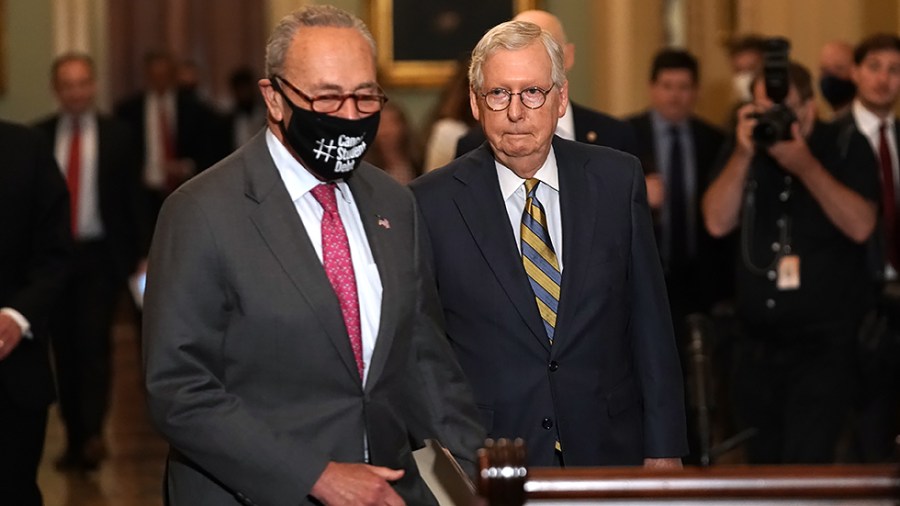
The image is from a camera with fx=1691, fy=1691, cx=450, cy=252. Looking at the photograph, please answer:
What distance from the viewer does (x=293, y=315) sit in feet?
11.8

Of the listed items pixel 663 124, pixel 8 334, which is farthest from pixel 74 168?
pixel 8 334

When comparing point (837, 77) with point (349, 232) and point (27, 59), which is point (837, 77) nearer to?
point (349, 232)

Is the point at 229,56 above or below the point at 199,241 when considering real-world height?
below

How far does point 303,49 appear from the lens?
3623 mm

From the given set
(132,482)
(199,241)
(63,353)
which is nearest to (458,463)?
(199,241)

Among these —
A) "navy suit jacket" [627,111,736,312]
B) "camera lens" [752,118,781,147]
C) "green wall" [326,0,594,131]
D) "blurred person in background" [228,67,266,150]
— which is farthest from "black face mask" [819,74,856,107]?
"blurred person in background" [228,67,266,150]

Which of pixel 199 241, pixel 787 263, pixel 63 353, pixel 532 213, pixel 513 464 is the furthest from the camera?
pixel 63 353

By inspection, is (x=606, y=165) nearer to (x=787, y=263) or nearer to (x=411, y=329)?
(x=411, y=329)

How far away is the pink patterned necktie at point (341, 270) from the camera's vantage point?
368 centimetres

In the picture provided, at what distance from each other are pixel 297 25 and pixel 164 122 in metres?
10.8

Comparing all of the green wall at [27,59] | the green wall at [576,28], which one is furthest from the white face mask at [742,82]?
the green wall at [27,59]

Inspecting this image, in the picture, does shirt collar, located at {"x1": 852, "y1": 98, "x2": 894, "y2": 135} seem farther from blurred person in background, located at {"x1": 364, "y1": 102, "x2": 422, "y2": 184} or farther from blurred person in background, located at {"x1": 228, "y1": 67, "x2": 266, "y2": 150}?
blurred person in background, located at {"x1": 228, "y1": 67, "x2": 266, "y2": 150}

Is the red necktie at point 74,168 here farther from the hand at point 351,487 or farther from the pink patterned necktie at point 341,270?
the hand at point 351,487

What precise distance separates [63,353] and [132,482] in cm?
106
